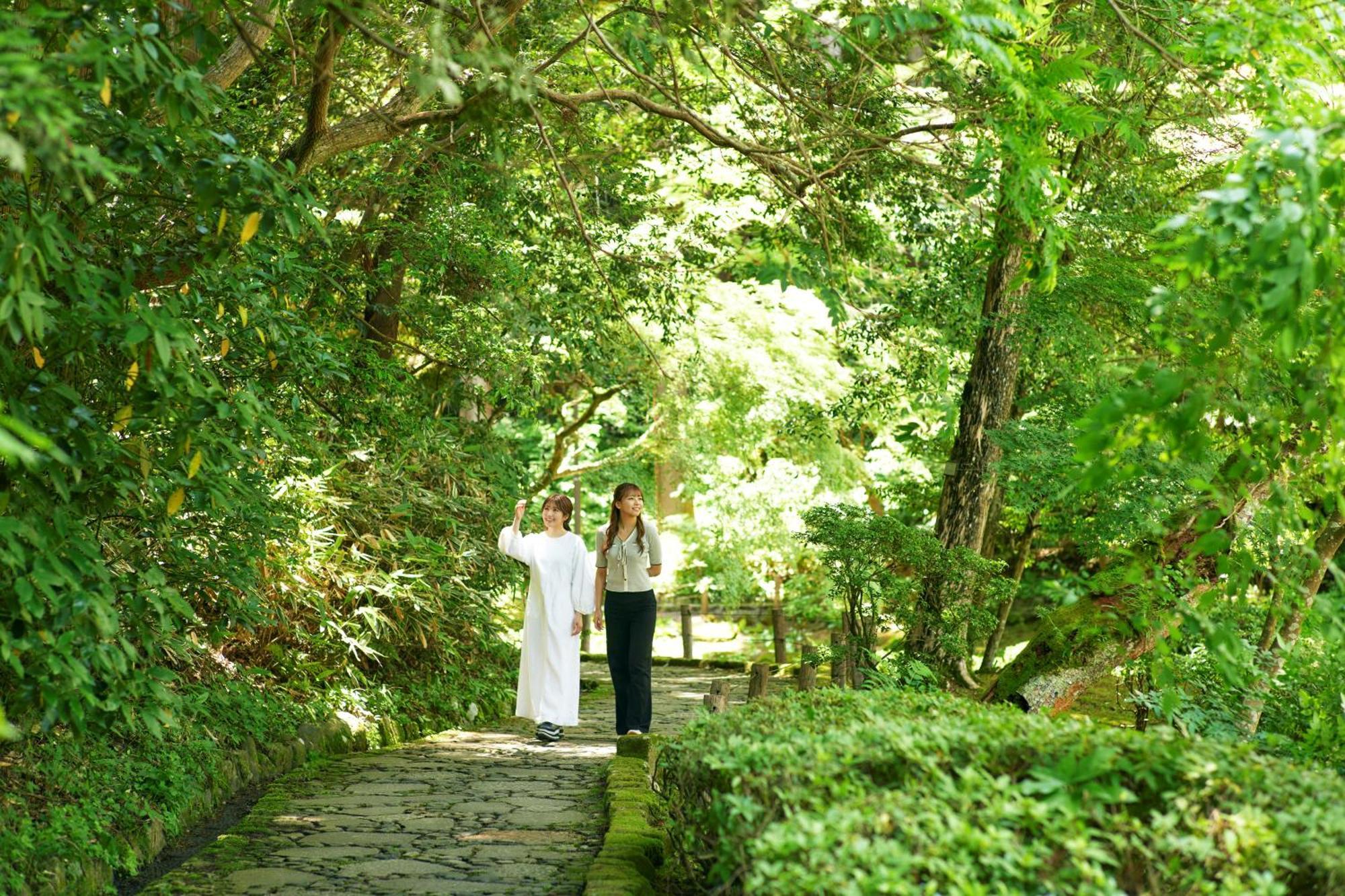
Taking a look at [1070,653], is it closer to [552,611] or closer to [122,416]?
[552,611]

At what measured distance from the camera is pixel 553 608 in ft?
31.7

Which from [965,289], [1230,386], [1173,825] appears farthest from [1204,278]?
[1173,825]

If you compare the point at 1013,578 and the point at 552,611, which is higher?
the point at 1013,578

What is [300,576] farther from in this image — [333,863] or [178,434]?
[178,434]

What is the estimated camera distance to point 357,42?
35.8 feet

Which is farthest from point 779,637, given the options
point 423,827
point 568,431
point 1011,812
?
point 1011,812

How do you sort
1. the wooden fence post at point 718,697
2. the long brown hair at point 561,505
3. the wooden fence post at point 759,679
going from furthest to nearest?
the long brown hair at point 561,505
the wooden fence post at point 759,679
the wooden fence post at point 718,697

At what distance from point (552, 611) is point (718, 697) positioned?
249 centimetres

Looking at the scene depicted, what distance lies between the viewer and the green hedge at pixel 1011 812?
3.30 m

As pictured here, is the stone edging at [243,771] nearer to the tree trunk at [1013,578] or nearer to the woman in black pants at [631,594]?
the woman in black pants at [631,594]

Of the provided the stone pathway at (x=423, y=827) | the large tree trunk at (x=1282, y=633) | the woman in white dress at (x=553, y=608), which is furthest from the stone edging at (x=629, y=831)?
the large tree trunk at (x=1282, y=633)

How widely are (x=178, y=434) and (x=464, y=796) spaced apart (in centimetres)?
377

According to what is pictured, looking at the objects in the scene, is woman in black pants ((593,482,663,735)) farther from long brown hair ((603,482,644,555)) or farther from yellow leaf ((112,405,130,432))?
yellow leaf ((112,405,130,432))

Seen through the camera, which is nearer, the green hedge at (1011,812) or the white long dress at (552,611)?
the green hedge at (1011,812)
